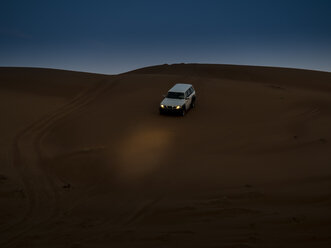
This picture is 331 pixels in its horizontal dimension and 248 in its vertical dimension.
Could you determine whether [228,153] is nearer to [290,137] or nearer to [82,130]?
[290,137]

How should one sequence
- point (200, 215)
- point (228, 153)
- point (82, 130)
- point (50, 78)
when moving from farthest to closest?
point (50, 78) < point (82, 130) < point (228, 153) < point (200, 215)

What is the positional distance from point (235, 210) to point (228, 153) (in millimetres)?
5653

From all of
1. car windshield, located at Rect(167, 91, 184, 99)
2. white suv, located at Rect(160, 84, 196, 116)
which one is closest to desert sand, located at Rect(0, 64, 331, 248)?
white suv, located at Rect(160, 84, 196, 116)

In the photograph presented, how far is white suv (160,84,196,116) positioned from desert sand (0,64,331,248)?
0.54m

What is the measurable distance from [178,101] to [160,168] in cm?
695

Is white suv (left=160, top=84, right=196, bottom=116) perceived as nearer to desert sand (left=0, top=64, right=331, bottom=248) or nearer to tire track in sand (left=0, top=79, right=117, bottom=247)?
desert sand (left=0, top=64, right=331, bottom=248)

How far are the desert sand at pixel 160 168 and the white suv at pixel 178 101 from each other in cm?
54

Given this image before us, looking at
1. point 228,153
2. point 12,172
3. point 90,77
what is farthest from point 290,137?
point 90,77

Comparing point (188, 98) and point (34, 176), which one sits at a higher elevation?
point (188, 98)

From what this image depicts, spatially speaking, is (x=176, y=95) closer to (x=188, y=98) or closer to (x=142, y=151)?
(x=188, y=98)

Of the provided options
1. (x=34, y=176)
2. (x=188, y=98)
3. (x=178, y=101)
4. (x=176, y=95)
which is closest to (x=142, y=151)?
(x=34, y=176)

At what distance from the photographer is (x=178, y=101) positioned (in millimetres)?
20688

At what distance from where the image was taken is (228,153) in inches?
624

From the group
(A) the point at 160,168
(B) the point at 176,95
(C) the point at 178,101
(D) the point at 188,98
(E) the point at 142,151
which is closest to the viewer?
(A) the point at 160,168
